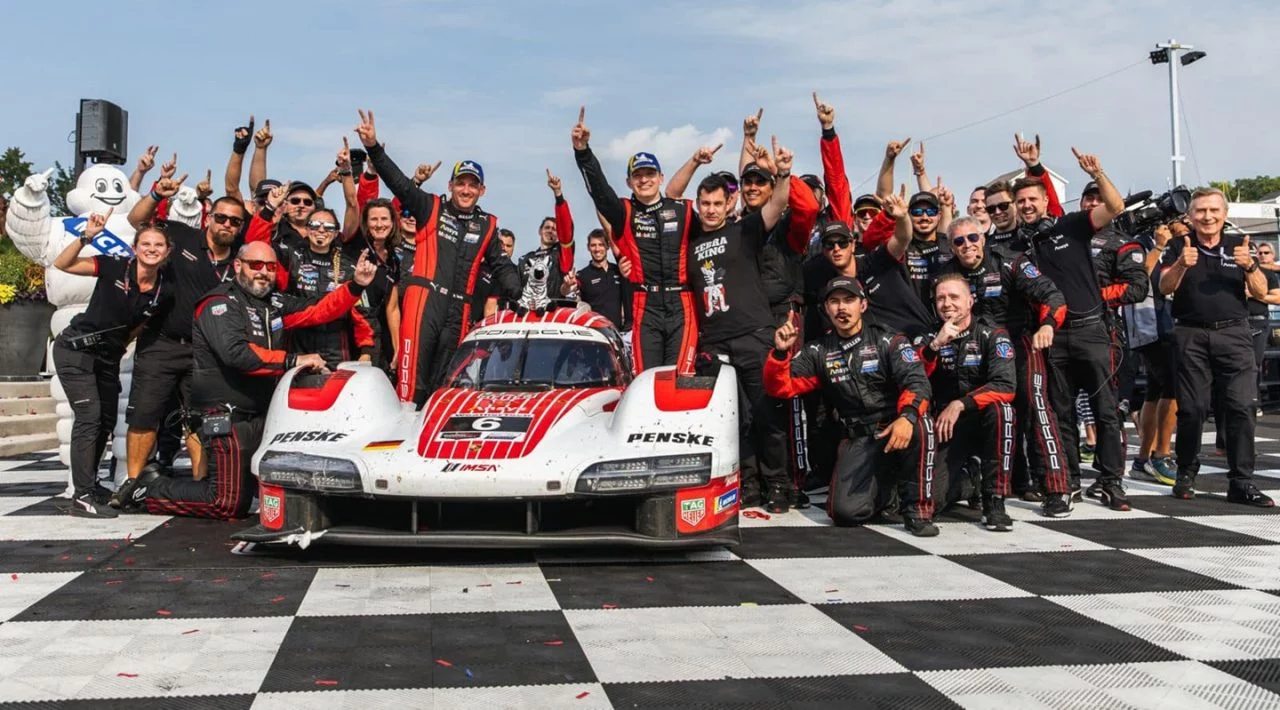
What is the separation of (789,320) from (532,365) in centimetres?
140

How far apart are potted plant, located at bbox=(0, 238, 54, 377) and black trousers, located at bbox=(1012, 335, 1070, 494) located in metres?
11.5

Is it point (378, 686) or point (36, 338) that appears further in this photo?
point (36, 338)

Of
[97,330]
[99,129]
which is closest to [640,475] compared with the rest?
[97,330]

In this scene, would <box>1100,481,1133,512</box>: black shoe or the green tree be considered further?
the green tree

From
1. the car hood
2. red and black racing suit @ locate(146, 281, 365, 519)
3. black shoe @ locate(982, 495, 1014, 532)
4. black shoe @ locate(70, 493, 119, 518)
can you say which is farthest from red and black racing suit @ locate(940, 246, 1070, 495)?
black shoe @ locate(70, 493, 119, 518)

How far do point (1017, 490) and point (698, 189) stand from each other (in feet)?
9.05

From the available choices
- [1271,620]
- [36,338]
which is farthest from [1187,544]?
[36,338]

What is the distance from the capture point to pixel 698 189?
6.46m

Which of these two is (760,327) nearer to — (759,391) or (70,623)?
(759,391)

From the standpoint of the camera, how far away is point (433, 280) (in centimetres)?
699

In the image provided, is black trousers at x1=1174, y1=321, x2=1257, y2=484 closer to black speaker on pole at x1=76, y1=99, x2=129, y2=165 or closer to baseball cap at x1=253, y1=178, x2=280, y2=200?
baseball cap at x1=253, y1=178, x2=280, y2=200

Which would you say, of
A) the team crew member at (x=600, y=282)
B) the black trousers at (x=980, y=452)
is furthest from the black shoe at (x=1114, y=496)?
the team crew member at (x=600, y=282)

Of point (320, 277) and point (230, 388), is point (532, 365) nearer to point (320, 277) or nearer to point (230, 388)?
point (230, 388)

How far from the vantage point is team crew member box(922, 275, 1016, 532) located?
5.54m
